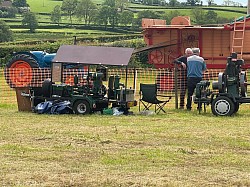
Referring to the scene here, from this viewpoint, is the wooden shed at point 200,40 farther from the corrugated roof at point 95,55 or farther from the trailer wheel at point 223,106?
the corrugated roof at point 95,55

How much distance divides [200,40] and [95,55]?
28.0ft

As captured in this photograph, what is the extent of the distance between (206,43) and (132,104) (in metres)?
8.40

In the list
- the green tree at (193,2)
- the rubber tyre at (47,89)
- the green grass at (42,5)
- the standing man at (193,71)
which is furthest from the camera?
the green grass at (42,5)

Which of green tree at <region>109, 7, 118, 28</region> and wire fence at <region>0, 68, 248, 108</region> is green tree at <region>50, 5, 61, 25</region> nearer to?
green tree at <region>109, 7, 118, 28</region>

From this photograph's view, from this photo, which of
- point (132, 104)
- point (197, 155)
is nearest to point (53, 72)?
point (132, 104)

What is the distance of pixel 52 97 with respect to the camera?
14.4 m

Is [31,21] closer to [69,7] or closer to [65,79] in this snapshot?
[69,7]

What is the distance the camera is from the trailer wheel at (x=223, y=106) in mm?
13625

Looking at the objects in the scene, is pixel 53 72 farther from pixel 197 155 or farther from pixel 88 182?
pixel 88 182

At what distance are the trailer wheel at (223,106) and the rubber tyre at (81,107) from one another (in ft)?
8.98

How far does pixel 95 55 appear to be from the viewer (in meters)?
14.2

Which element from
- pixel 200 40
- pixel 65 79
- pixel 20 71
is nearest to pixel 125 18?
pixel 200 40

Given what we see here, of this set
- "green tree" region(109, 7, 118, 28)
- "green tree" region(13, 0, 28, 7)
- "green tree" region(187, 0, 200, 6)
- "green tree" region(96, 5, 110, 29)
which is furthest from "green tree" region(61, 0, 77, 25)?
"green tree" region(187, 0, 200, 6)

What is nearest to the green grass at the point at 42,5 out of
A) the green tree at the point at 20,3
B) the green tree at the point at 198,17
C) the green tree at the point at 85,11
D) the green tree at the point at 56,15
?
the green tree at the point at 20,3
